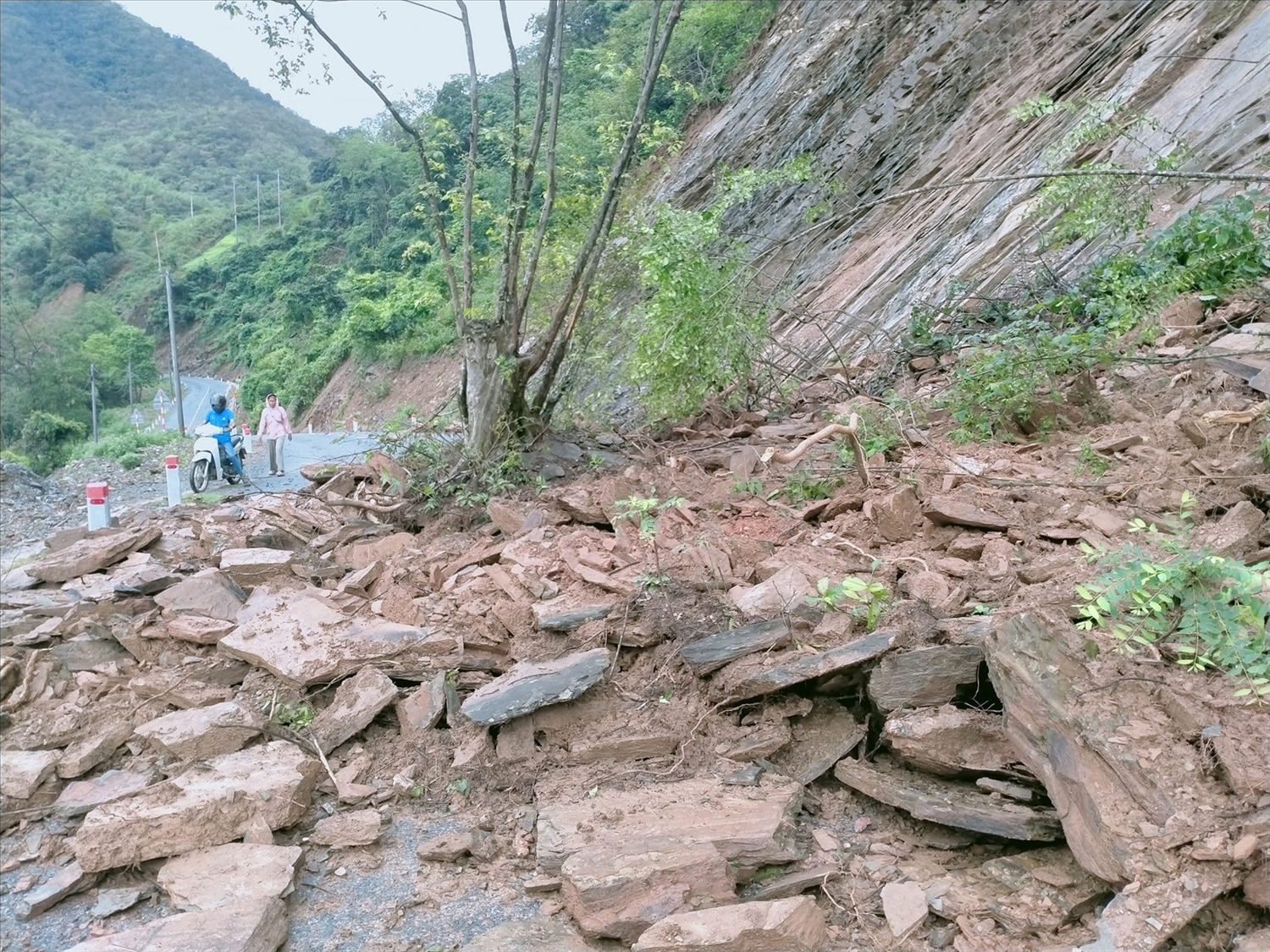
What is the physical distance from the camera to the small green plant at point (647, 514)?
12.5ft

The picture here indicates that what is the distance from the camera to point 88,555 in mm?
5219

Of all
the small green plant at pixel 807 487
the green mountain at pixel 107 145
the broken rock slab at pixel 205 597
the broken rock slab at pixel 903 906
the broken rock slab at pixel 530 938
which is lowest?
the broken rock slab at pixel 530 938

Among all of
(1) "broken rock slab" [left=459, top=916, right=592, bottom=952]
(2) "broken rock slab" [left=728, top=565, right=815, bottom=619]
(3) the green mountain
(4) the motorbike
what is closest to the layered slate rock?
(2) "broken rock slab" [left=728, top=565, right=815, bottom=619]

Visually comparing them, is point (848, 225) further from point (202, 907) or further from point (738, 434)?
point (202, 907)

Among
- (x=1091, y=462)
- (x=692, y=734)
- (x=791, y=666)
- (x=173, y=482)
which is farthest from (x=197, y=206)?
(x=791, y=666)

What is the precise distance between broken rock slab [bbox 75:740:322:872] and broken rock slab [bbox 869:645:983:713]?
2.05m

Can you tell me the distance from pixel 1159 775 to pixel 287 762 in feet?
9.15

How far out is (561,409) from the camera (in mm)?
7707

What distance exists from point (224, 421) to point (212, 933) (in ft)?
27.3

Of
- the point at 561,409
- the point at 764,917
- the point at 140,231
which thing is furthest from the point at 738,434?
the point at 140,231

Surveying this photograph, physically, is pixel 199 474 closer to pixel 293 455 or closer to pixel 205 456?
pixel 205 456

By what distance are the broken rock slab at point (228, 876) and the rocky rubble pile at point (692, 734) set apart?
1cm

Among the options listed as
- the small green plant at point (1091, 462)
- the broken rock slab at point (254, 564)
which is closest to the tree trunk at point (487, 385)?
the broken rock slab at point (254, 564)

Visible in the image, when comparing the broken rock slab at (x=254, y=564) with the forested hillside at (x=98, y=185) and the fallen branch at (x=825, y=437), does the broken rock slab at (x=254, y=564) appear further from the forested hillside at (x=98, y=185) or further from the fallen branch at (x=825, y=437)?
the forested hillside at (x=98, y=185)
